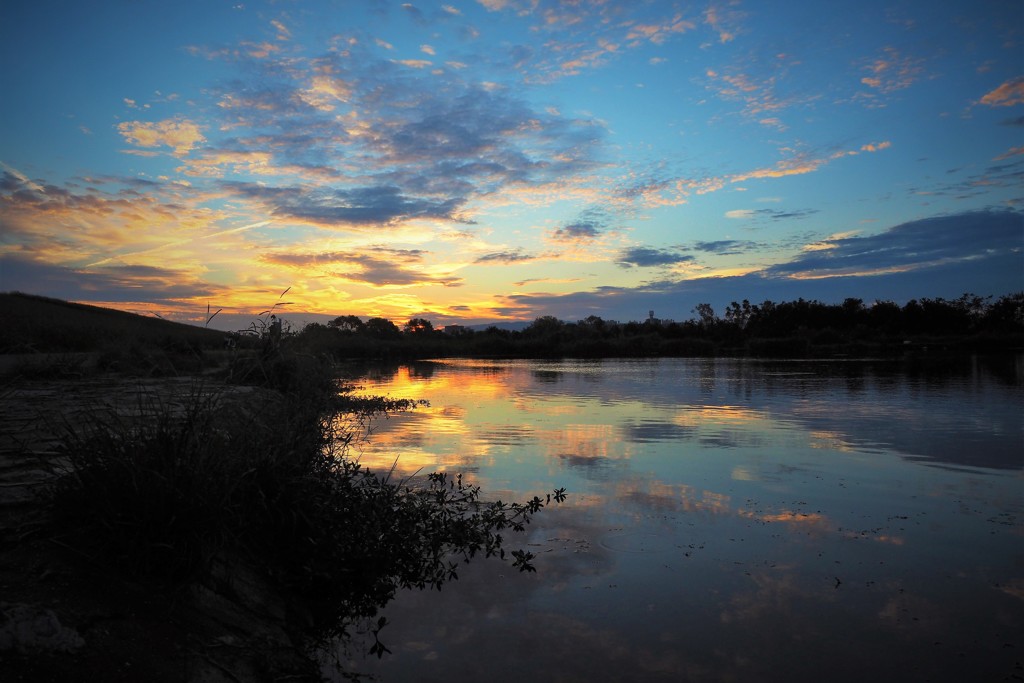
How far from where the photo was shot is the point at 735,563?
17.1 ft

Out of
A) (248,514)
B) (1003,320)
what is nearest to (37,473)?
(248,514)

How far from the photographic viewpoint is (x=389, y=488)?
18.9 ft

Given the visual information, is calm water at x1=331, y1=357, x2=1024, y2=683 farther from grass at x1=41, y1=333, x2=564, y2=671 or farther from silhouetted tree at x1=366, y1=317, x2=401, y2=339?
silhouetted tree at x1=366, y1=317, x2=401, y2=339

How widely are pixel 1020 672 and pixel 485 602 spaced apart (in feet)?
10.8

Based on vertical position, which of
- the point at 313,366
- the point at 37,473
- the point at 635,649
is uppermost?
the point at 313,366

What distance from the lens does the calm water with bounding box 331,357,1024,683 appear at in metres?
3.78

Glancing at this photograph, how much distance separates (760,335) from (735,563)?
7946 centimetres

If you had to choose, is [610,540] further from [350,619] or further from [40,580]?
[40,580]

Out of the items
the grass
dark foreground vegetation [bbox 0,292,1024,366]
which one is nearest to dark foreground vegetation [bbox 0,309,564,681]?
the grass

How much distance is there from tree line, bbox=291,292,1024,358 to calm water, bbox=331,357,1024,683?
51.8 m

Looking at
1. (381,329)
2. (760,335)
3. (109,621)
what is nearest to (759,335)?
(760,335)

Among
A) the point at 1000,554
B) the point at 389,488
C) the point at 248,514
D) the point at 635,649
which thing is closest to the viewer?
the point at 635,649

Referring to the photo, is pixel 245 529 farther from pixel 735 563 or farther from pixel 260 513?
pixel 735 563

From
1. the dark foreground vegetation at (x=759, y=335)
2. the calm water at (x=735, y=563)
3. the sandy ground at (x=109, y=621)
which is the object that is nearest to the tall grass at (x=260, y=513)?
the sandy ground at (x=109, y=621)
